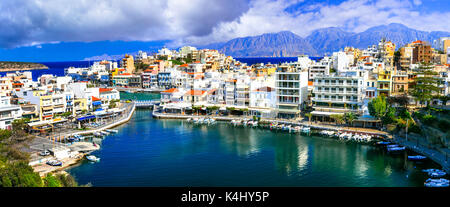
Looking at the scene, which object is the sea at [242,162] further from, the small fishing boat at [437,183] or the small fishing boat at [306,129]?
the small fishing boat at [306,129]

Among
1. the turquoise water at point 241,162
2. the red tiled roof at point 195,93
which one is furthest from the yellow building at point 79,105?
the red tiled roof at point 195,93

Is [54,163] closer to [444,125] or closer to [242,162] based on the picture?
[242,162]

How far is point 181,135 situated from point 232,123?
806 cm

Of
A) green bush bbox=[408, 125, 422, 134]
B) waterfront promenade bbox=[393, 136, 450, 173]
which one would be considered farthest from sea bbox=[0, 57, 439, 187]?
green bush bbox=[408, 125, 422, 134]

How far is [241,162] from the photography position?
25891 mm

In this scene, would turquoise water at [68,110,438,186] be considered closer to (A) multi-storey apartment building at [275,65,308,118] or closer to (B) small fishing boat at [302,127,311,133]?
(B) small fishing boat at [302,127,311,133]

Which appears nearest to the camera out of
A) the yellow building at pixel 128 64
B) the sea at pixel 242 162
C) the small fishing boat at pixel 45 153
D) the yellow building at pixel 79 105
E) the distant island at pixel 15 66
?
the sea at pixel 242 162

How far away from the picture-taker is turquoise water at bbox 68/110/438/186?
859 inches

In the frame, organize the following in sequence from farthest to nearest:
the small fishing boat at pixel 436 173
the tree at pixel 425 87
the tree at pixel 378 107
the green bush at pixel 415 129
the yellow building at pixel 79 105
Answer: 1. the yellow building at pixel 79 105
2. the tree at pixel 425 87
3. the tree at pixel 378 107
4. the green bush at pixel 415 129
5. the small fishing boat at pixel 436 173

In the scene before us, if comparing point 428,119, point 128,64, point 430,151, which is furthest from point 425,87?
point 128,64

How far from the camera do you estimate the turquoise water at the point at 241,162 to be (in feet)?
71.6

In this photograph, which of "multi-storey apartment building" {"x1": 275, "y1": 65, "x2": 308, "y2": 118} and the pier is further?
the pier
